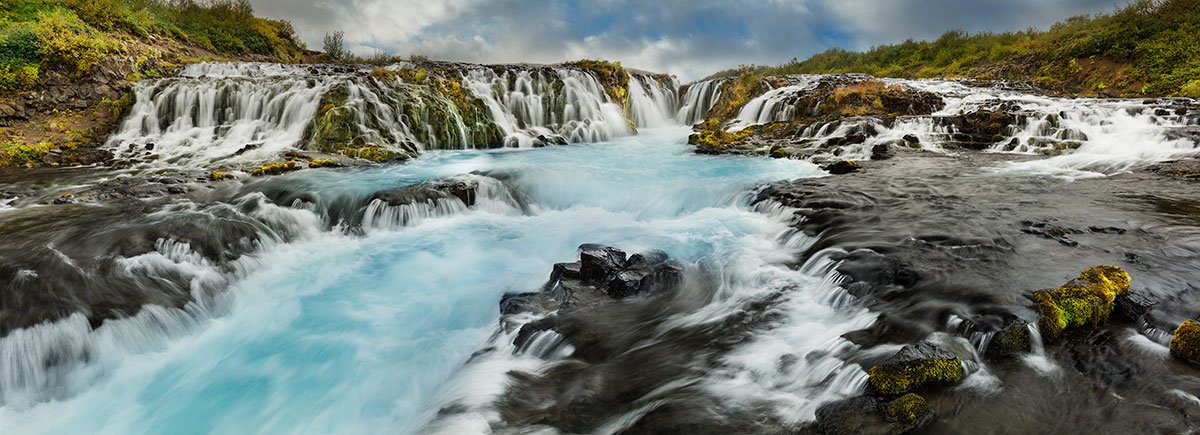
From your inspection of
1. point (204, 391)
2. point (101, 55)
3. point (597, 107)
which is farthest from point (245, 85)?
point (204, 391)

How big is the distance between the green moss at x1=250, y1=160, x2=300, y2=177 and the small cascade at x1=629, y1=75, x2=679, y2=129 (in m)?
16.0

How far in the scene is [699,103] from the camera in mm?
25203

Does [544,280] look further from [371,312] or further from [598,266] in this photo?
[371,312]

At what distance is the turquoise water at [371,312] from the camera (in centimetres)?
373

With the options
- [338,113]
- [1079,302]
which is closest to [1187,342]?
[1079,302]

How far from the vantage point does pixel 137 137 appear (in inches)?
497

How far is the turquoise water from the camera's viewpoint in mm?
3727

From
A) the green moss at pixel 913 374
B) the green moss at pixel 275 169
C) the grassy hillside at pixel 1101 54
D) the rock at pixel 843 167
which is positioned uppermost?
the grassy hillside at pixel 1101 54

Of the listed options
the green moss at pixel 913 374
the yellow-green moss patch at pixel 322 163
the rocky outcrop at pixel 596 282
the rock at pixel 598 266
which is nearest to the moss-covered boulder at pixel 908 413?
the green moss at pixel 913 374

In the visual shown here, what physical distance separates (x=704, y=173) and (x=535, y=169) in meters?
4.23

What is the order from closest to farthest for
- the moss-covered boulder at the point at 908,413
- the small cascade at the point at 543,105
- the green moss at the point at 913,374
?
Answer: the moss-covered boulder at the point at 908,413, the green moss at the point at 913,374, the small cascade at the point at 543,105

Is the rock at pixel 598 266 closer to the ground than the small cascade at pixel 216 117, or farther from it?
closer to the ground

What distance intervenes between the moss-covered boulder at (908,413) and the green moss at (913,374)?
125 millimetres

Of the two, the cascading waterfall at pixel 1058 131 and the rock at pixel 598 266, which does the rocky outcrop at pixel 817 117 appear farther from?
the rock at pixel 598 266
